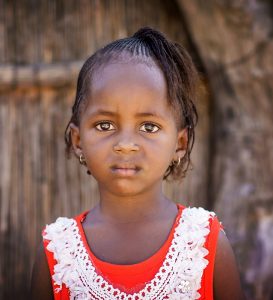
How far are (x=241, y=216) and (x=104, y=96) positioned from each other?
4.16ft

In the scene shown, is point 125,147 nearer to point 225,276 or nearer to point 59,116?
point 225,276

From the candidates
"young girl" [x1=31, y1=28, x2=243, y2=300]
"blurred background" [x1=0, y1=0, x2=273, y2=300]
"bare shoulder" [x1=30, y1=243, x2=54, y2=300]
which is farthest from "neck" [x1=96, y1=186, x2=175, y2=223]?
"blurred background" [x1=0, y1=0, x2=273, y2=300]

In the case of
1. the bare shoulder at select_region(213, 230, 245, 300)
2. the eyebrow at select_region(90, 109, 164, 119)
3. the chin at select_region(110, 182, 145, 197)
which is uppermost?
the eyebrow at select_region(90, 109, 164, 119)

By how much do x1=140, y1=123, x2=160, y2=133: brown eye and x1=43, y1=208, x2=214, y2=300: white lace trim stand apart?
0.96ft

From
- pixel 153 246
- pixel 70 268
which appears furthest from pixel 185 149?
pixel 70 268

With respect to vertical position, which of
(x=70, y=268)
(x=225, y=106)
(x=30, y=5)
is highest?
(x=30, y=5)

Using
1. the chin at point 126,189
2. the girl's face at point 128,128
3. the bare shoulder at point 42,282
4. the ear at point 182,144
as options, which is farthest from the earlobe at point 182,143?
Result: the bare shoulder at point 42,282

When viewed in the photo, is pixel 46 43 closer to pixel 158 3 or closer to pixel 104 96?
pixel 158 3

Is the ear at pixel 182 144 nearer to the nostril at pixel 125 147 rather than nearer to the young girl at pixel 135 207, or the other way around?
the young girl at pixel 135 207

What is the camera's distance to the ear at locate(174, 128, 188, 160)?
84.1 inches

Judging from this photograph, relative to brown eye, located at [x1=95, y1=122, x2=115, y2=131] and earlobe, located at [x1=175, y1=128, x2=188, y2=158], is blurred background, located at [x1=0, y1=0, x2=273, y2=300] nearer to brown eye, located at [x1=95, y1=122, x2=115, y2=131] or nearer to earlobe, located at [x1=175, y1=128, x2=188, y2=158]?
earlobe, located at [x1=175, y1=128, x2=188, y2=158]

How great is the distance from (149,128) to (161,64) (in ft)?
0.65

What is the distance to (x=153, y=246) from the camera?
205 centimetres

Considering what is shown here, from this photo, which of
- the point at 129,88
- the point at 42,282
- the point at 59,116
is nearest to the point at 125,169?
the point at 129,88
